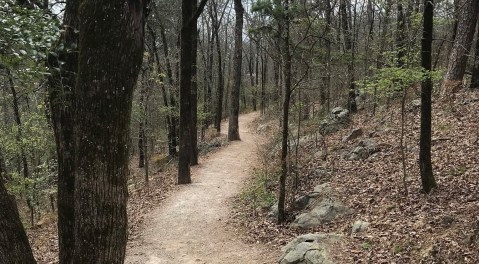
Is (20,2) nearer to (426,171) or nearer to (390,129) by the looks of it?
(426,171)

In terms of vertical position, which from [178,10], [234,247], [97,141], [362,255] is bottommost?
[234,247]

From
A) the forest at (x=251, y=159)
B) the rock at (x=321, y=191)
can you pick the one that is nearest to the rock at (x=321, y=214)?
the forest at (x=251, y=159)

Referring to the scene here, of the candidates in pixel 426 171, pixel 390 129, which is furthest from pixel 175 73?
pixel 426 171

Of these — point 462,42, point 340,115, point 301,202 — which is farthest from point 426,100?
point 340,115

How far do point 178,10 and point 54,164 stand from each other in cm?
1054

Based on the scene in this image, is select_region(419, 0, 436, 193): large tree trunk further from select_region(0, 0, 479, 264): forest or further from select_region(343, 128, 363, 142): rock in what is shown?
select_region(343, 128, 363, 142): rock

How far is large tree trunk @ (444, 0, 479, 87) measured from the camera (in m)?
11.5

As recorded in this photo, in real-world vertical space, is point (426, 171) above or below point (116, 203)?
below

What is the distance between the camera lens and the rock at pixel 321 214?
802cm

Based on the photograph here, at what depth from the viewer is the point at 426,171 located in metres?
7.16

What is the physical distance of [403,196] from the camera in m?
7.52

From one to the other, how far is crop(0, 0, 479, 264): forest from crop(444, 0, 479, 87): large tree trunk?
0.05 metres

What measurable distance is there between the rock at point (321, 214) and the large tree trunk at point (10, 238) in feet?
17.4

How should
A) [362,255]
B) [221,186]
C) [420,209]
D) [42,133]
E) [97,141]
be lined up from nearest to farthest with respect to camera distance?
[97,141] → [362,255] → [420,209] → [221,186] → [42,133]
